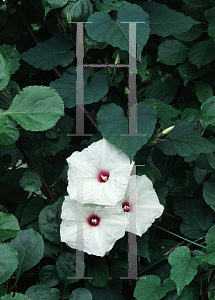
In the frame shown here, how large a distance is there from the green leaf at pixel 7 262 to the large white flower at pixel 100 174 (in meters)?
0.20

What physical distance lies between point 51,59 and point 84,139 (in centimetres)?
44

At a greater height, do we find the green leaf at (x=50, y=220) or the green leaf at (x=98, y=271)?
the green leaf at (x=50, y=220)

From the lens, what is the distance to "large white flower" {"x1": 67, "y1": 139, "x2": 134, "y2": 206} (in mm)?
784

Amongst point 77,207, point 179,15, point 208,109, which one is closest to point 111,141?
point 77,207

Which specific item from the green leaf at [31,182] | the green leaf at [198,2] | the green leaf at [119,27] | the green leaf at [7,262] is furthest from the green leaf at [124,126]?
the green leaf at [198,2]

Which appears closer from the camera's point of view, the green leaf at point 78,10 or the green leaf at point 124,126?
the green leaf at point 124,126

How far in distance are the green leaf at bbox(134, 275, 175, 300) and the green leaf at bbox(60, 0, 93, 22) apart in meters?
0.80

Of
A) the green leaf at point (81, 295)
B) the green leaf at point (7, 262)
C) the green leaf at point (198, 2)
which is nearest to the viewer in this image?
the green leaf at point (7, 262)

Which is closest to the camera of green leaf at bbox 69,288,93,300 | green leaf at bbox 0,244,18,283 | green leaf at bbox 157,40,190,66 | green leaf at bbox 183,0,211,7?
green leaf at bbox 0,244,18,283

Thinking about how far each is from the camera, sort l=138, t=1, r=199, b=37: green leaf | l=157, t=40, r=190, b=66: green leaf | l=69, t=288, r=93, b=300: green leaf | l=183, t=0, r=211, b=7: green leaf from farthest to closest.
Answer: l=157, t=40, r=190, b=66: green leaf → l=183, t=0, r=211, b=7: green leaf → l=138, t=1, r=199, b=37: green leaf → l=69, t=288, r=93, b=300: green leaf

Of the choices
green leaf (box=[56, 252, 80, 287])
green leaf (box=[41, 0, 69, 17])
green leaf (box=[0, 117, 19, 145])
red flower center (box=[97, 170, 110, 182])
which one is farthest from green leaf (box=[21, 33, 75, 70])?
green leaf (box=[56, 252, 80, 287])

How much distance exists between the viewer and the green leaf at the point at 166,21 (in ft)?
3.08

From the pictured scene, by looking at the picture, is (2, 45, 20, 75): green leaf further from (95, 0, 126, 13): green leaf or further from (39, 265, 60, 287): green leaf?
(39, 265, 60, 287): green leaf

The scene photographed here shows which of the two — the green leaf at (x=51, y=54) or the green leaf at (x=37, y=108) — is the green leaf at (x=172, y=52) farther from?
the green leaf at (x=37, y=108)
